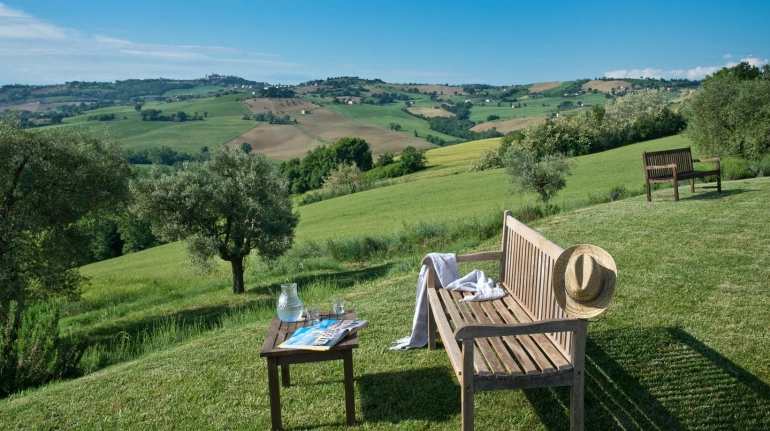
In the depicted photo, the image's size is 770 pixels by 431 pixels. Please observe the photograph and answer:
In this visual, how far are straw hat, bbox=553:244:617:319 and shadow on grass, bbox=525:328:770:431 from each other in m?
1.14

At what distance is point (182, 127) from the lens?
10375cm

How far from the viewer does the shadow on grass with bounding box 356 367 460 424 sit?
4922 millimetres

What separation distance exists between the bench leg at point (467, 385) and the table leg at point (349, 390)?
1093 mm

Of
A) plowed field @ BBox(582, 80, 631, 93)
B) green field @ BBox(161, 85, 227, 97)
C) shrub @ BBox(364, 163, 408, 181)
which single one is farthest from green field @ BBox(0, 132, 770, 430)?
green field @ BBox(161, 85, 227, 97)

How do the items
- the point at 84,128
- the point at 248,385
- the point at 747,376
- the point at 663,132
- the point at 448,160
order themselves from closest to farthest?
the point at 747,376 < the point at 248,385 < the point at 84,128 < the point at 663,132 < the point at 448,160

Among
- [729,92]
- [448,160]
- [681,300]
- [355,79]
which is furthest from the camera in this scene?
[355,79]

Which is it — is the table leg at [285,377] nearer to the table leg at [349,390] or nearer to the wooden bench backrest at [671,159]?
the table leg at [349,390]

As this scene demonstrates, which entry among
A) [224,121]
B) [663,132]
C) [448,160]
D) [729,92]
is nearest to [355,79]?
[224,121]

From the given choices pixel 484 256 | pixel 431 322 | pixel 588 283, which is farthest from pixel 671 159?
pixel 588 283

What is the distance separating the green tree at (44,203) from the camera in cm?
1309

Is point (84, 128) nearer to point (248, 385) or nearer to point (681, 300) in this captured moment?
point (248, 385)

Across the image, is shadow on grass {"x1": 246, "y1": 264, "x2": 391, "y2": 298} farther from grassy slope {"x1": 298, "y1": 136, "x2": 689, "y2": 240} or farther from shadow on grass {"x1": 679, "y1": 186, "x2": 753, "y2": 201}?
grassy slope {"x1": 298, "y1": 136, "x2": 689, "y2": 240}

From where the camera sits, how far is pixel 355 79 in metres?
185

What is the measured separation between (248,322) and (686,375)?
6.32 m
